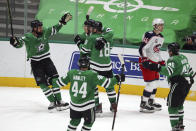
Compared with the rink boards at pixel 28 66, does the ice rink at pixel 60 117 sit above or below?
below

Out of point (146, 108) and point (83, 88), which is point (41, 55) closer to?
point (146, 108)

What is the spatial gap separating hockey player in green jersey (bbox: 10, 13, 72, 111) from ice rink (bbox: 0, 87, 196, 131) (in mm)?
255

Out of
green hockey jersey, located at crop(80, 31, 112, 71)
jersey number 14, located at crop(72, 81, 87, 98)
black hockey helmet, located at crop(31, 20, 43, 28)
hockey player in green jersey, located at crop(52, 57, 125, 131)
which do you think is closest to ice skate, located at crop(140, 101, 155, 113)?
green hockey jersey, located at crop(80, 31, 112, 71)

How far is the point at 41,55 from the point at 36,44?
22cm

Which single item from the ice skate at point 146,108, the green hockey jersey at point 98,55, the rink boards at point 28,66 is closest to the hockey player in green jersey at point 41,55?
the green hockey jersey at point 98,55

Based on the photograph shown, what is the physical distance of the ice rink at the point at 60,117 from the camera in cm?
573

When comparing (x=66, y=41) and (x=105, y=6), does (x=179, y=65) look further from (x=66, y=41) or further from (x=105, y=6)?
(x=105, y=6)

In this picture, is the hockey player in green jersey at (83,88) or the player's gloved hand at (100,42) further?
the player's gloved hand at (100,42)

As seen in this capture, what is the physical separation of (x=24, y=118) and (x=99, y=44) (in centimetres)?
159

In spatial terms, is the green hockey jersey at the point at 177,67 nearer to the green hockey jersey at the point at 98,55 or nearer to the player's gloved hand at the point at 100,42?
the player's gloved hand at the point at 100,42

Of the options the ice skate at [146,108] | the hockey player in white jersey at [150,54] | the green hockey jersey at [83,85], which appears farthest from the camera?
the ice skate at [146,108]

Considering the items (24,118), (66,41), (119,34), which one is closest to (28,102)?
(24,118)

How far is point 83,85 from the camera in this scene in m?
4.37

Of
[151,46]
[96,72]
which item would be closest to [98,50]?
[151,46]
